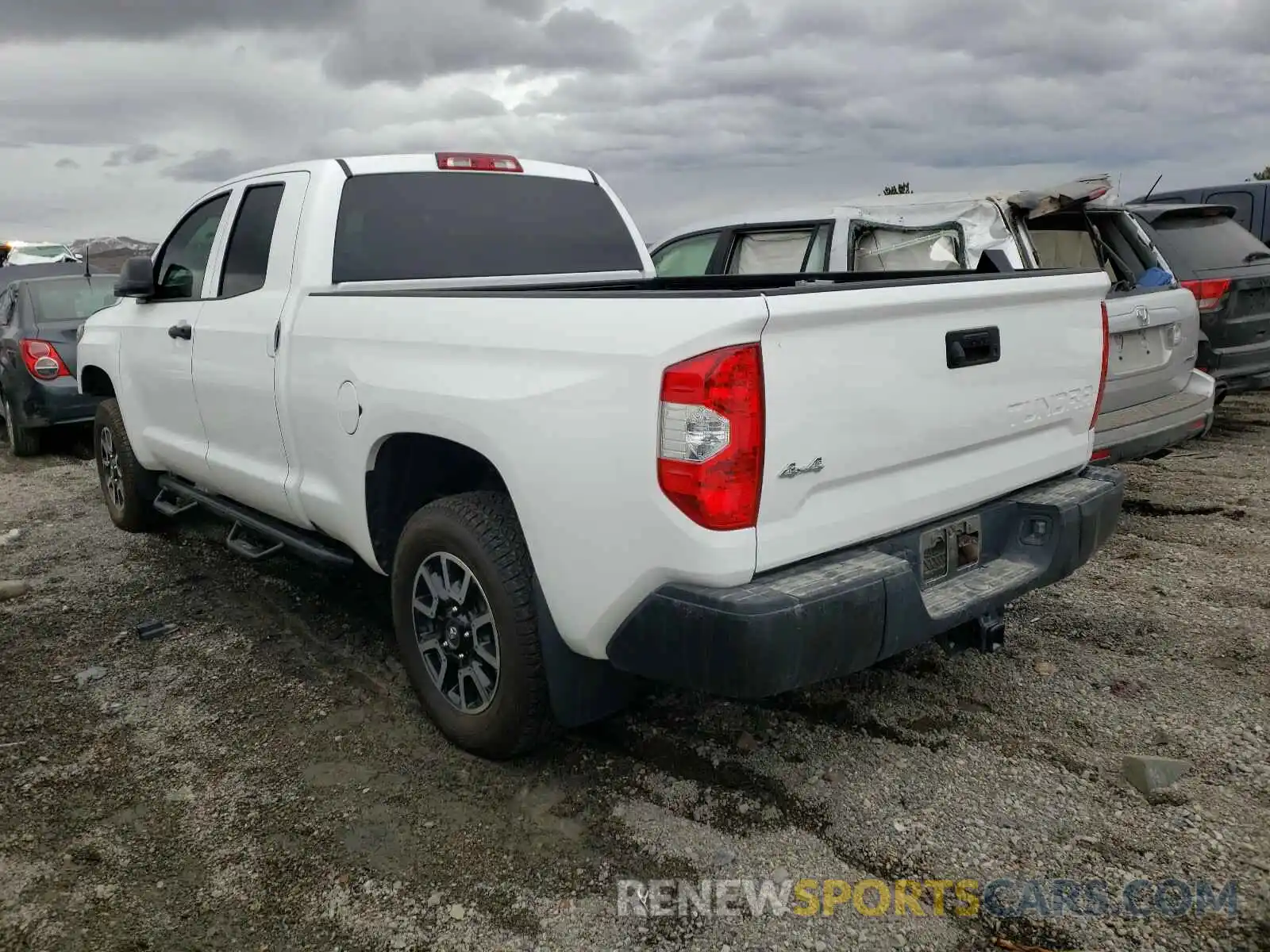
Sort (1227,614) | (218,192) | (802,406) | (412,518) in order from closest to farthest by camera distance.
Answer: (802,406) → (412,518) → (1227,614) → (218,192)

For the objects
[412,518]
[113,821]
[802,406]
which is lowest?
[113,821]

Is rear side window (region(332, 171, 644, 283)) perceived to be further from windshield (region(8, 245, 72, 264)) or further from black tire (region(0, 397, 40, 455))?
windshield (region(8, 245, 72, 264))

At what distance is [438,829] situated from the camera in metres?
2.90

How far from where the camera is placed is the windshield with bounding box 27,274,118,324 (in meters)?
8.93

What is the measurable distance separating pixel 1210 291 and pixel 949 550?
16.1 feet

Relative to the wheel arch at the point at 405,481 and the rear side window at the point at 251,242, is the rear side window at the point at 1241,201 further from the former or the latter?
the wheel arch at the point at 405,481

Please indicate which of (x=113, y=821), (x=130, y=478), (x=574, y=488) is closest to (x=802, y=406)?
(x=574, y=488)

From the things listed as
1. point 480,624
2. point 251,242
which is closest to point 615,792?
point 480,624

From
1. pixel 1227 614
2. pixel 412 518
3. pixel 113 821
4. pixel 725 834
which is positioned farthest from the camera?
pixel 1227 614

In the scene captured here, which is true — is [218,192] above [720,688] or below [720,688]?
above

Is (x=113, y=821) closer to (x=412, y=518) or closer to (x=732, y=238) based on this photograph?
(x=412, y=518)

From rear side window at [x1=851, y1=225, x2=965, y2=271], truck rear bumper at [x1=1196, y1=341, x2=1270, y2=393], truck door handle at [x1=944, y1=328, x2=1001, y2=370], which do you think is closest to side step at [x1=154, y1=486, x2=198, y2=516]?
truck door handle at [x1=944, y1=328, x2=1001, y2=370]

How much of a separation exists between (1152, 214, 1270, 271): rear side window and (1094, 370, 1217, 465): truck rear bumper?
1.51 metres

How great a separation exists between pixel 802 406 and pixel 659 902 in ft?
4.22
